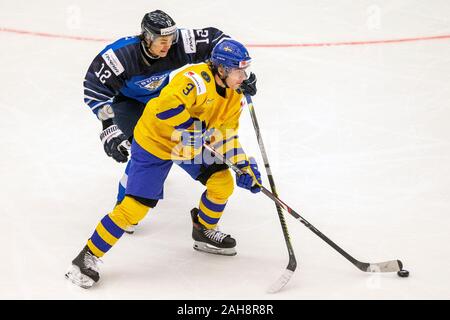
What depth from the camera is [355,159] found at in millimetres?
4457

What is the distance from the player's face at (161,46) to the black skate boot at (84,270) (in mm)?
1100

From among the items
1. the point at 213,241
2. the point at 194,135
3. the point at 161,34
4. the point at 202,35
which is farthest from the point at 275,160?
the point at 194,135

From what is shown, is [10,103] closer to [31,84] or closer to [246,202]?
[31,84]

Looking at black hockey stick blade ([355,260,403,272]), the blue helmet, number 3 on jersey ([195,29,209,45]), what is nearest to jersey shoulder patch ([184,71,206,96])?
the blue helmet

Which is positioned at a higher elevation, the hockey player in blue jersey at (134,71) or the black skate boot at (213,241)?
the hockey player in blue jersey at (134,71)

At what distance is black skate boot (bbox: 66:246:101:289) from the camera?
313 centimetres

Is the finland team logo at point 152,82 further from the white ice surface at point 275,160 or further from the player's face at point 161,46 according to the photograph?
the white ice surface at point 275,160

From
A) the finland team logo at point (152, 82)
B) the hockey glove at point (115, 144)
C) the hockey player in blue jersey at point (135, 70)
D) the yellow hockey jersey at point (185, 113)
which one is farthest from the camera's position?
the finland team logo at point (152, 82)

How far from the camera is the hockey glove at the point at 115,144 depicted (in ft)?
11.3

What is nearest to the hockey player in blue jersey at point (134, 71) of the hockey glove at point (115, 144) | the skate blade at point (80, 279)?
the hockey glove at point (115, 144)

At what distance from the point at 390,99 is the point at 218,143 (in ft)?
6.52

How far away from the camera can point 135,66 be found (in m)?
3.72

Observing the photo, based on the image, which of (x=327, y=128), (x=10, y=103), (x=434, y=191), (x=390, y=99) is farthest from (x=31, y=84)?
(x=434, y=191)
